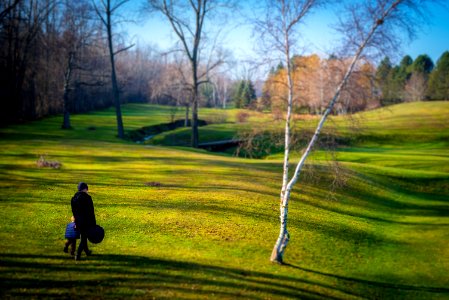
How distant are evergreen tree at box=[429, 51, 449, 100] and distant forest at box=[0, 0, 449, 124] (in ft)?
0.84

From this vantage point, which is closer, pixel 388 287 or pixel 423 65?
pixel 388 287

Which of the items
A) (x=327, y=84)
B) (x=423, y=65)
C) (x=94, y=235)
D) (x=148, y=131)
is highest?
(x=423, y=65)

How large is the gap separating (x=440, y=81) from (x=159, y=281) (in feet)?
371

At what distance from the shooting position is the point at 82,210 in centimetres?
1164

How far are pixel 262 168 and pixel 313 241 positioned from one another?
16033 mm

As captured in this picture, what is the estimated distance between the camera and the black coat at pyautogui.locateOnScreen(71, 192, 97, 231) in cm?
1155

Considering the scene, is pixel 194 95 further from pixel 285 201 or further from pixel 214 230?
pixel 285 201

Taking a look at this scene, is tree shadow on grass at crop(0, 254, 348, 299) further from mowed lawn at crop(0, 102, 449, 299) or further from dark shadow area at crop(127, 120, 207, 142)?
dark shadow area at crop(127, 120, 207, 142)

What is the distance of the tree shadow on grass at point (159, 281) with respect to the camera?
10.2m

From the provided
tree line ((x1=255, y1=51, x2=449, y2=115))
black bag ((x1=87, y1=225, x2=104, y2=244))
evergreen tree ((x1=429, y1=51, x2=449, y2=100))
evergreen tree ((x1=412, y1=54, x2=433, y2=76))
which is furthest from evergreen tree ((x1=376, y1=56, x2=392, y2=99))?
evergreen tree ((x1=412, y1=54, x2=433, y2=76))

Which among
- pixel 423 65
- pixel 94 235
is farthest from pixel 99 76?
pixel 423 65

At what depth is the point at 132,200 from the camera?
1938 cm

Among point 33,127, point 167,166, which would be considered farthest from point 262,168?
point 33,127

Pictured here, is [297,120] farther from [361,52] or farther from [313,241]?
[313,241]
